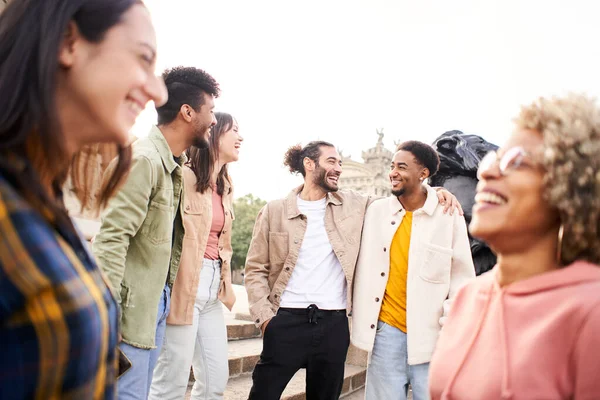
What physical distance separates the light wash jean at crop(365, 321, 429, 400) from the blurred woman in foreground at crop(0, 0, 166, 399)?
10.1ft

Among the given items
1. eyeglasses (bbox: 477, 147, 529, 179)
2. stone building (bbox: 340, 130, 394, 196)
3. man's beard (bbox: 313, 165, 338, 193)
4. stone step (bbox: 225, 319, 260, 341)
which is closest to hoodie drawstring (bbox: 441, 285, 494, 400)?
eyeglasses (bbox: 477, 147, 529, 179)

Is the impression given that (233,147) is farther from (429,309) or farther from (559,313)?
(559,313)

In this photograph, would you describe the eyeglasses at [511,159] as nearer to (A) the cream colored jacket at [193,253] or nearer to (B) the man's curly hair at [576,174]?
(B) the man's curly hair at [576,174]

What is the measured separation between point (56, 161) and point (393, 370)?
3.39m

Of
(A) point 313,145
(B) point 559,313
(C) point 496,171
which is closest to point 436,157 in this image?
(A) point 313,145

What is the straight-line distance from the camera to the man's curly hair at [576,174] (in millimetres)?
1486

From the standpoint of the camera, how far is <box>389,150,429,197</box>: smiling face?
14.7 feet

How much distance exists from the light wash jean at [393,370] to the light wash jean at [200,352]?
4.09ft

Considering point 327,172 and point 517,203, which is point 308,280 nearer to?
point 327,172

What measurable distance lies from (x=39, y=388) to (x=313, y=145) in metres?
4.48

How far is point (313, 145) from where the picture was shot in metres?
5.35

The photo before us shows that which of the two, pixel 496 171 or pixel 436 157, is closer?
pixel 496 171

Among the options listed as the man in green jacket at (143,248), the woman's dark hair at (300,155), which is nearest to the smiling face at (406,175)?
the woman's dark hair at (300,155)

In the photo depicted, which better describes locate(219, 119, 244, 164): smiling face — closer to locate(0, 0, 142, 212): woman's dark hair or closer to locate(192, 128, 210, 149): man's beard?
locate(192, 128, 210, 149): man's beard
